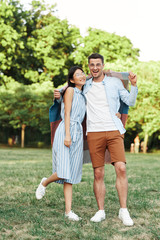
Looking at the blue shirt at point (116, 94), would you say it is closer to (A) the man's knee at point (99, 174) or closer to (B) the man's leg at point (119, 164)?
(B) the man's leg at point (119, 164)

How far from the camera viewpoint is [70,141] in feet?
15.3

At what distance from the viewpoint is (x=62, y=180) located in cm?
481

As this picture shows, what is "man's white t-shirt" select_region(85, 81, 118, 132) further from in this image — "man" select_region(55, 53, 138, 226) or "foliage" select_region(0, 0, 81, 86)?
"foliage" select_region(0, 0, 81, 86)

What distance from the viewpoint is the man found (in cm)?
461

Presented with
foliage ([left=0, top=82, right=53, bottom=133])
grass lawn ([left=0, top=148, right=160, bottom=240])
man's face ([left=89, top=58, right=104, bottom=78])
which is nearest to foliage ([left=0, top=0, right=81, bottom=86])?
foliage ([left=0, top=82, right=53, bottom=133])

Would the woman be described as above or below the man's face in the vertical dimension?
below

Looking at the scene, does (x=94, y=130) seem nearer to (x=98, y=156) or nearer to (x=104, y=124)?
(x=104, y=124)

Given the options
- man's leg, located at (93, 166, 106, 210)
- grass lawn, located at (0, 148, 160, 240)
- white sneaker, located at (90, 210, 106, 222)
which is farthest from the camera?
man's leg, located at (93, 166, 106, 210)

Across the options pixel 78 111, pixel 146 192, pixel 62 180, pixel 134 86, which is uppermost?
pixel 134 86

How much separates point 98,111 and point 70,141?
1.83ft

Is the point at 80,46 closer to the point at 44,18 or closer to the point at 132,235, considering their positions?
the point at 44,18

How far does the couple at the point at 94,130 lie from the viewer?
4.64m

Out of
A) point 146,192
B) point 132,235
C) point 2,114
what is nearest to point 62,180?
point 132,235

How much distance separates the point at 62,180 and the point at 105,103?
48.1 inches
